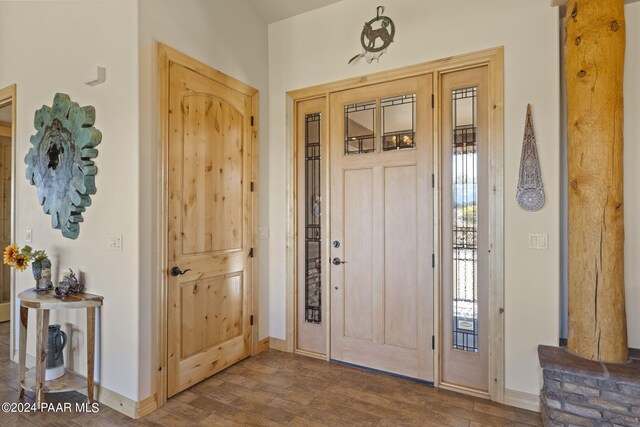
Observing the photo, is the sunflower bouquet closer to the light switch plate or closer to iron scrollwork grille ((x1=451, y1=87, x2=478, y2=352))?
iron scrollwork grille ((x1=451, y1=87, x2=478, y2=352))

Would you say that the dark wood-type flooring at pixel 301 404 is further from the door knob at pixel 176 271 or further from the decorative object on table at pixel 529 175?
the decorative object on table at pixel 529 175

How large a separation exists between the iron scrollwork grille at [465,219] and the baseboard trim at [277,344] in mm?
1572

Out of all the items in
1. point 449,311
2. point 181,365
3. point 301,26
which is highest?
point 301,26

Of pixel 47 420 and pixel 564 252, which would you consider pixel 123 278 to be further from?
pixel 564 252

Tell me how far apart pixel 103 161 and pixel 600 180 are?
3.16 metres

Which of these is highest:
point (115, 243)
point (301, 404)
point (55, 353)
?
point (115, 243)

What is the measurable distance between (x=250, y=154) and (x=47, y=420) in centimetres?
240

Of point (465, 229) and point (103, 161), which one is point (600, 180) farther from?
point (103, 161)

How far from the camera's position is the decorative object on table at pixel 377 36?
9.61 feet

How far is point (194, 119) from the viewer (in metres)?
2.75

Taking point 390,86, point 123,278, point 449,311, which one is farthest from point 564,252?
point 123,278

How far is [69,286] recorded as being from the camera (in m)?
2.51

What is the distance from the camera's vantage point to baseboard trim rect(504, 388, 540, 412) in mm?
2391

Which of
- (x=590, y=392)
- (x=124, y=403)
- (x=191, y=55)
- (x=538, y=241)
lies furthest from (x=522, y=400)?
(x=191, y=55)
